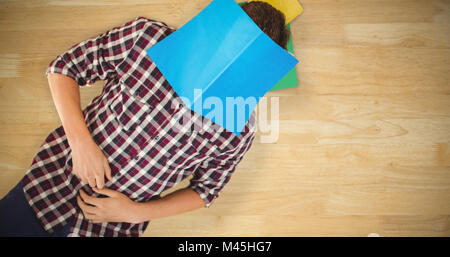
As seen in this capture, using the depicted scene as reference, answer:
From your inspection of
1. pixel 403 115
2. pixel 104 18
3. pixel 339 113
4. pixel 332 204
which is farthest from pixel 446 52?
pixel 104 18

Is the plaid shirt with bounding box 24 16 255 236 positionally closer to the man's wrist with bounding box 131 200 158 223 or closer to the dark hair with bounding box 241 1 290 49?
the man's wrist with bounding box 131 200 158 223

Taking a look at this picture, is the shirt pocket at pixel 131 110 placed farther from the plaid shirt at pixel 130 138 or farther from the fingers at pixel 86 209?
the fingers at pixel 86 209

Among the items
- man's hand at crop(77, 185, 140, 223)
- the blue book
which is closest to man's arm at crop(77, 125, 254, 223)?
man's hand at crop(77, 185, 140, 223)

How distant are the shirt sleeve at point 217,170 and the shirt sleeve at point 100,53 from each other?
304mm

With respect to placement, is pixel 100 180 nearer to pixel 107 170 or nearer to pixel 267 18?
pixel 107 170

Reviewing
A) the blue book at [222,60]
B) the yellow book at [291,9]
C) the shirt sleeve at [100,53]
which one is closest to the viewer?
the blue book at [222,60]

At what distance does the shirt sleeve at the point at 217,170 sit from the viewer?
0.61 metres

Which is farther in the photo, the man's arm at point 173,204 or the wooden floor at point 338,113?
the wooden floor at point 338,113

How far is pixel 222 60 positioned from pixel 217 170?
0.92ft

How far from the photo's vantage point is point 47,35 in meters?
0.85

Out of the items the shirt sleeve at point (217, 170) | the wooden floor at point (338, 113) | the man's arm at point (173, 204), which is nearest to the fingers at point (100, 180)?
the man's arm at point (173, 204)

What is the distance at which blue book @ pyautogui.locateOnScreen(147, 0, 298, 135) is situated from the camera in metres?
0.43
